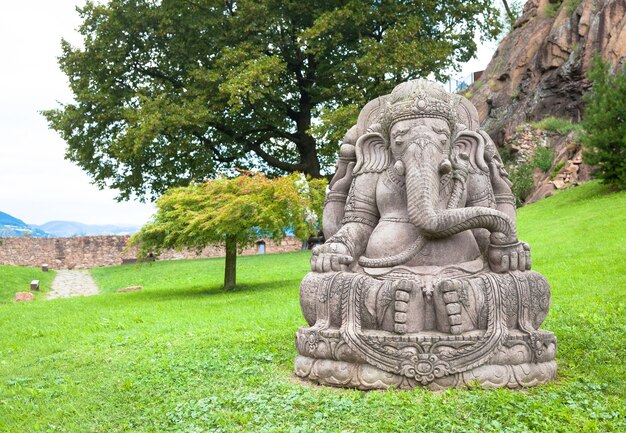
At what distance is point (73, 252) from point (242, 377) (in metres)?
26.2

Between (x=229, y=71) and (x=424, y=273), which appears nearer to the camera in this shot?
(x=424, y=273)

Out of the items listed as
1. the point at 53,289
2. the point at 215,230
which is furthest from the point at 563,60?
the point at 53,289

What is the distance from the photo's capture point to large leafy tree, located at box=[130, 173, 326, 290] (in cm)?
1191

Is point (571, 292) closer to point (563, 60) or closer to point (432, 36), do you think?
point (432, 36)

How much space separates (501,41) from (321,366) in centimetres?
2649

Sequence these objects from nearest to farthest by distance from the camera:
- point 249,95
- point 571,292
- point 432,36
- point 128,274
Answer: point 571,292, point 249,95, point 432,36, point 128,274

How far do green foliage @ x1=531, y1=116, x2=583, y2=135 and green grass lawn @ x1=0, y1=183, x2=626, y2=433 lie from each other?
1142cm

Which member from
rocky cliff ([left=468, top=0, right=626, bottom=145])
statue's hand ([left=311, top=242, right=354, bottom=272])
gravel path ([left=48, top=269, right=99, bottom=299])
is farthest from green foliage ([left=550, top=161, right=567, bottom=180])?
statue's hand ([left=311, top=242, right=354, bottom=272])

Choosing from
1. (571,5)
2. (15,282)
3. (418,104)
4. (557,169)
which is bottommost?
(15,282)

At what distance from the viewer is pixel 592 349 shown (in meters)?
5.15

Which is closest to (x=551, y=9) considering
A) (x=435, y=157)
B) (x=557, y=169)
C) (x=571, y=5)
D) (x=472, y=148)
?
(x=571, y=5)

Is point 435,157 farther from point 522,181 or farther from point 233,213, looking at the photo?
point 522,181

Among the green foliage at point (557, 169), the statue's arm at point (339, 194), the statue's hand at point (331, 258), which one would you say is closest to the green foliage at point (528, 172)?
the green foliage at point (557, 169)

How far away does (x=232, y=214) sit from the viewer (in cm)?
1183
